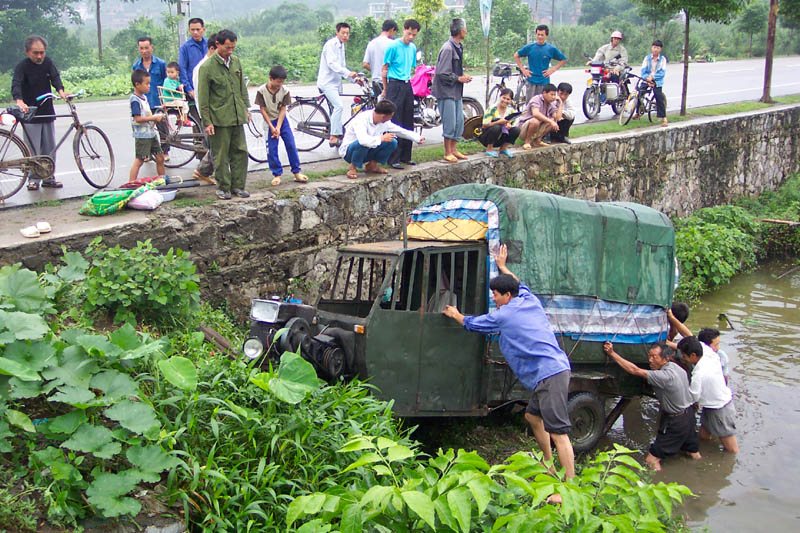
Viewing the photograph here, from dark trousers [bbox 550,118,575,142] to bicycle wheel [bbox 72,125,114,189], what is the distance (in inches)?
272

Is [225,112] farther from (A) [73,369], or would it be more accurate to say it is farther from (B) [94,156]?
(A) [73,369]

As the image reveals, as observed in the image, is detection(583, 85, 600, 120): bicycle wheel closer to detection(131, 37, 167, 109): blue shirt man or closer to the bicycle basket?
the bicycle basket

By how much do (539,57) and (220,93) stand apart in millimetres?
6946

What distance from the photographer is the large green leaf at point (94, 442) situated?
4.03 m

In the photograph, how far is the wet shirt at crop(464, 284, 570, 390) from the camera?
19.3 feet

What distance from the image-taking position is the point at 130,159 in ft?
34.1

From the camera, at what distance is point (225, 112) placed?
7770mm

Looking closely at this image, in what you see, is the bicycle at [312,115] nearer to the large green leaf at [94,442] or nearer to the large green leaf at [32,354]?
the large green leaf at [32,354]

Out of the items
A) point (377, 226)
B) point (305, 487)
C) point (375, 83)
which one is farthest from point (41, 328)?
point (375, 83)

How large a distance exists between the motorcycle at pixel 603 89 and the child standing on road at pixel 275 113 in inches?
347

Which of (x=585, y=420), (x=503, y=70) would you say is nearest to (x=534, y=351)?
(x=585, y=420)

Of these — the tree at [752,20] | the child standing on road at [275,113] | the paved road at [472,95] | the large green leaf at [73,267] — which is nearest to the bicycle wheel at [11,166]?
the paved road at [472,95]

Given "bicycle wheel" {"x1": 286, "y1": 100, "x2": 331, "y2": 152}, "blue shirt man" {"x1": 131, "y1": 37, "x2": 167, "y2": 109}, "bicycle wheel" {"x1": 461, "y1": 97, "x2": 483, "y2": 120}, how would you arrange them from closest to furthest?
"blue shirt man" {"x1": 131, "y1": 37, "x2": 167, "y2": 109}, "bicycle wheel" {"x1": 286, "y1": 100, "x2": 331, "y2": 152}, "bicycle wheel" {"x1": 461, "y1": 97, "x2": 483, "y2": 120}

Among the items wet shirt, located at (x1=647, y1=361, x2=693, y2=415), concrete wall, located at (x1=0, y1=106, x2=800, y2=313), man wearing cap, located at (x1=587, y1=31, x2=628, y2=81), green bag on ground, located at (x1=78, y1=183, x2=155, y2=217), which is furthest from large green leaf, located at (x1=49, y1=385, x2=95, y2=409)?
man wearing cap, located at (x1=587, y1=31, x2=628, y2=81)
